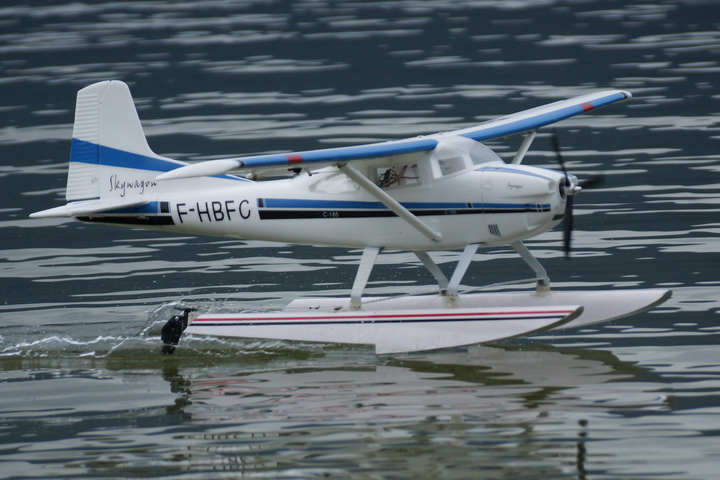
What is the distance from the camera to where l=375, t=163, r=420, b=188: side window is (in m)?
12.0

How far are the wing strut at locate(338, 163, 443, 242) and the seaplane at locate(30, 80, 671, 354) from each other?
0.05 feet

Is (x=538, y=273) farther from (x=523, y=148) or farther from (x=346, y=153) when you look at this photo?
(x=346, y=153)

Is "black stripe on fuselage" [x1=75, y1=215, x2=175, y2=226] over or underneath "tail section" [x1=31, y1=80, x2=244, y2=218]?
underneath

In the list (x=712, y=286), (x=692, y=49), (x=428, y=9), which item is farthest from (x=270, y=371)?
(x=428, y=9)

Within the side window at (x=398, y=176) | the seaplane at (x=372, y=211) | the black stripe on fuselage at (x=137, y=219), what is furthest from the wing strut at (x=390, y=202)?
the black stripe on fuselage at (x=137, y=219)

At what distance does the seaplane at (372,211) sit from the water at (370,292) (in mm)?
375

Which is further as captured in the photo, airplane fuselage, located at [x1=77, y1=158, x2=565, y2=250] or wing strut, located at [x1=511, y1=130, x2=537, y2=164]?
wing strut, located at [x1=511, y1=130, x2=537, y2=164]

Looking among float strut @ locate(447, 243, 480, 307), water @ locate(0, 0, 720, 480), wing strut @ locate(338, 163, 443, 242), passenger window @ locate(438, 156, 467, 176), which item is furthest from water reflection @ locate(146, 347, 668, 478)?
passenger window @ locate(438, 156, 467, 176)

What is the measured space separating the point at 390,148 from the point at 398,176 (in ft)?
2.37

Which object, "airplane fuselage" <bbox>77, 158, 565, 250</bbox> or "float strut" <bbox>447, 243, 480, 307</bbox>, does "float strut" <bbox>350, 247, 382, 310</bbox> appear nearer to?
"airplane fuselage" <bbox>77, 158, 565, 250</bbox>

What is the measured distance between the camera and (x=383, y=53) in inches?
1531

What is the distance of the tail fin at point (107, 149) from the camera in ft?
42.0

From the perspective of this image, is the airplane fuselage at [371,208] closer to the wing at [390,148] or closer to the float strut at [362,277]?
the float strut at [362,277]

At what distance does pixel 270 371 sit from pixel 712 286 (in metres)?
5.70
